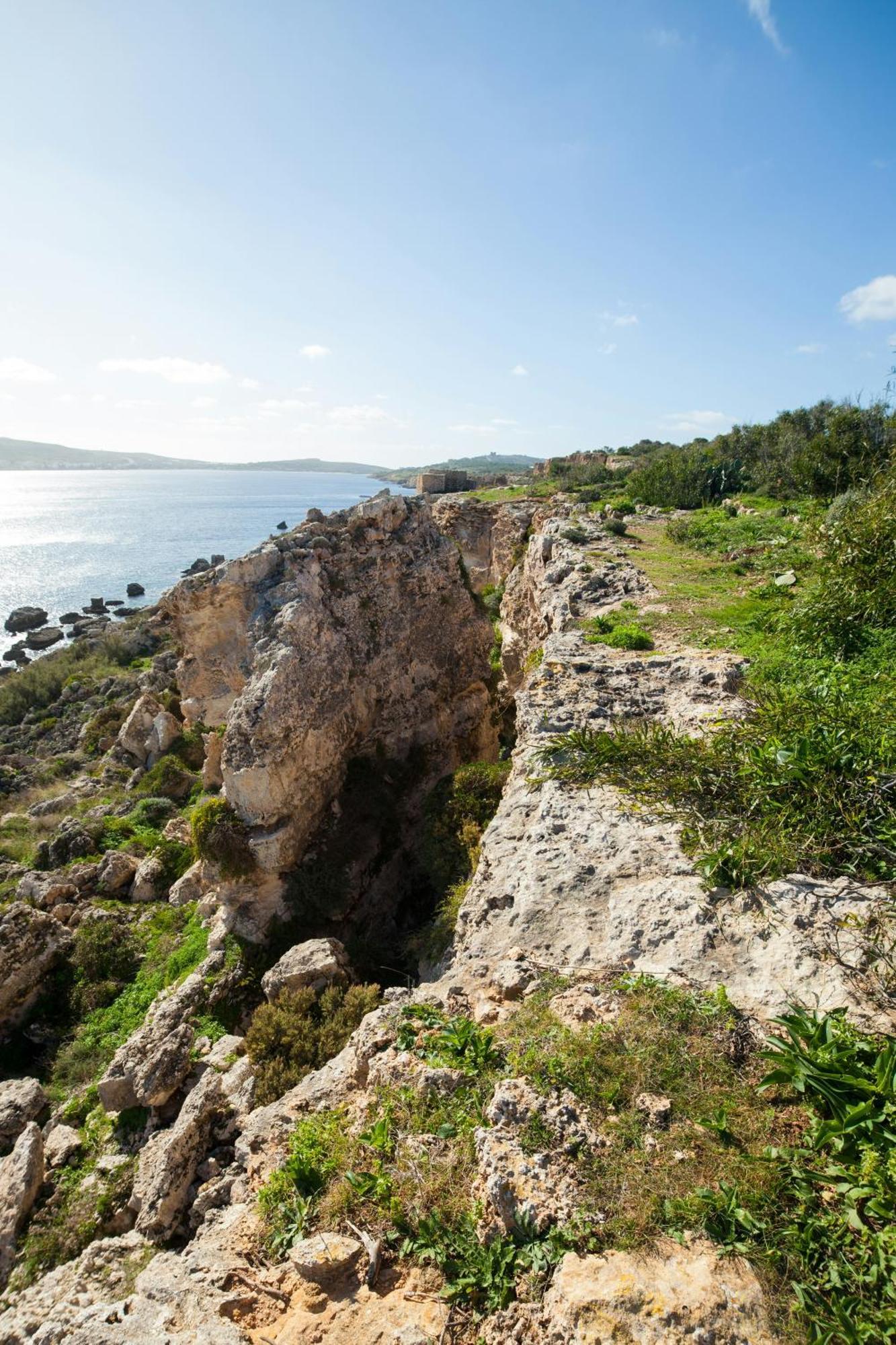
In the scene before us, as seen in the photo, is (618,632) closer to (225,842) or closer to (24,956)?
(225,842)

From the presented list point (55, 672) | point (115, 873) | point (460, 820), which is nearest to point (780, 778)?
point (460, 820)

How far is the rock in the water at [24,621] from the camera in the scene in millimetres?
60531

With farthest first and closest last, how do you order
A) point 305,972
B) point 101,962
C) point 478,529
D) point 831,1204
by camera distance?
1. point 478,529
2. point 101,962
3. point 305,972
4. point 831,1204

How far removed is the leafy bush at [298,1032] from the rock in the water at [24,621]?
64285mm

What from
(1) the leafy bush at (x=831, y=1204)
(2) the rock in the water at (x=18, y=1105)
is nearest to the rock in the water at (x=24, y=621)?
(2) the rock in the water at (x=18, y=1105)

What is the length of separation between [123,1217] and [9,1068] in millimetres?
7731

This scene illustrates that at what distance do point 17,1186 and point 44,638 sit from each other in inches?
2271

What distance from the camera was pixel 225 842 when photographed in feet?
46.4

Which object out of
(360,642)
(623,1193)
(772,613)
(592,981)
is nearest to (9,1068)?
(360,642)

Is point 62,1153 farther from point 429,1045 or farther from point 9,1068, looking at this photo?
point 429,1045

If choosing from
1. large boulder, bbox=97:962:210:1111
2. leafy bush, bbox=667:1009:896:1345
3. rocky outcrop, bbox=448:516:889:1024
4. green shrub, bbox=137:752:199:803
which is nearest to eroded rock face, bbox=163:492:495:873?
large boulder, bbox=97:962:210:1111

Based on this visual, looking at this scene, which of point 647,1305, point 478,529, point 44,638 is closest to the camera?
point 647,1305

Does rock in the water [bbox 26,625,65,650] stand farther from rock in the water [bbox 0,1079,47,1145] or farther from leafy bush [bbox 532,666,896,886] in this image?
leafy bush [bbox 532,666,896,886]

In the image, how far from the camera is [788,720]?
772 cm
